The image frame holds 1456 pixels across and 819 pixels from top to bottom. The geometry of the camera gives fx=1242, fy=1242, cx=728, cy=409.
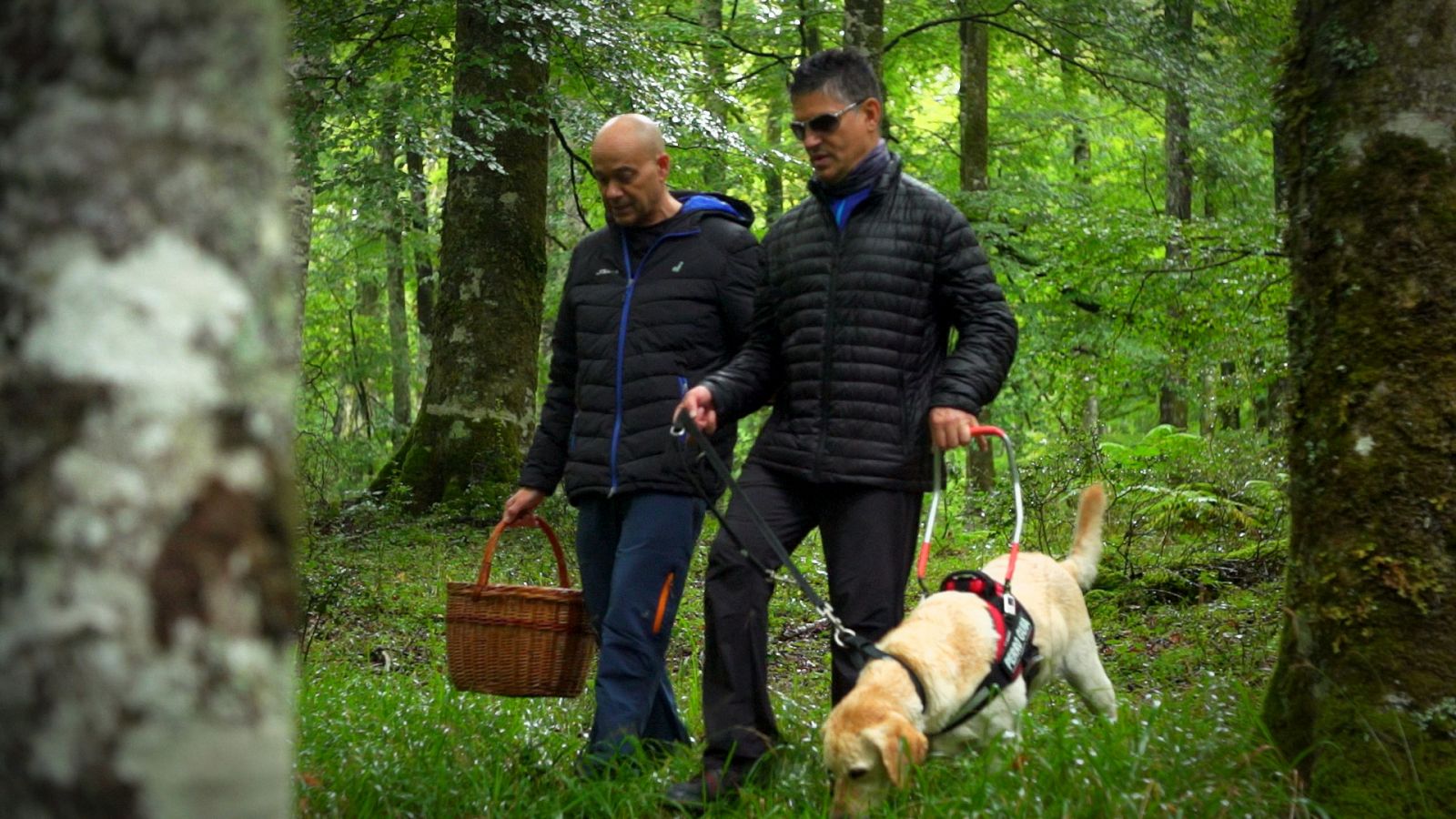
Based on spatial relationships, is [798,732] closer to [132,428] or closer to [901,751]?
[901,751]

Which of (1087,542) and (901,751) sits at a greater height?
(1087,542)

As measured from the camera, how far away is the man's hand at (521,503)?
16.1 feet

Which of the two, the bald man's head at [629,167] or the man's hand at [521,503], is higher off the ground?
the bald man's head at [629,167]

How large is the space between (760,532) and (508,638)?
3.50 feet

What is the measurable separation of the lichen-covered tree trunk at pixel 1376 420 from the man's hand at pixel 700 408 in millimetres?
1910

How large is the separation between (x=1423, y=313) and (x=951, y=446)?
1431 millimetres

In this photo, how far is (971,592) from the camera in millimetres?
4277

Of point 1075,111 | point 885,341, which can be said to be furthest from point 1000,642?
point 1075,111

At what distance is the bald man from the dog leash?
0.36 ft

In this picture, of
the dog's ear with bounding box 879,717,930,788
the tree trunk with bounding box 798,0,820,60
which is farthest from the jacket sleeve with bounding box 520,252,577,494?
the tree trunk with bounding box 798,0,820,60

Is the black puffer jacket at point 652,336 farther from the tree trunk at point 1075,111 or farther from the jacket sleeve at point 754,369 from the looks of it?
the tree trunk at point 1075,111

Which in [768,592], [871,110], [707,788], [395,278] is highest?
[395,278]

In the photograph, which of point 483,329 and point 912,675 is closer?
point 912,675

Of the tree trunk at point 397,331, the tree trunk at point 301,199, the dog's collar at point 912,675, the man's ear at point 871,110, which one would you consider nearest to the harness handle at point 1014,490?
the dog's collar at point 912,675
